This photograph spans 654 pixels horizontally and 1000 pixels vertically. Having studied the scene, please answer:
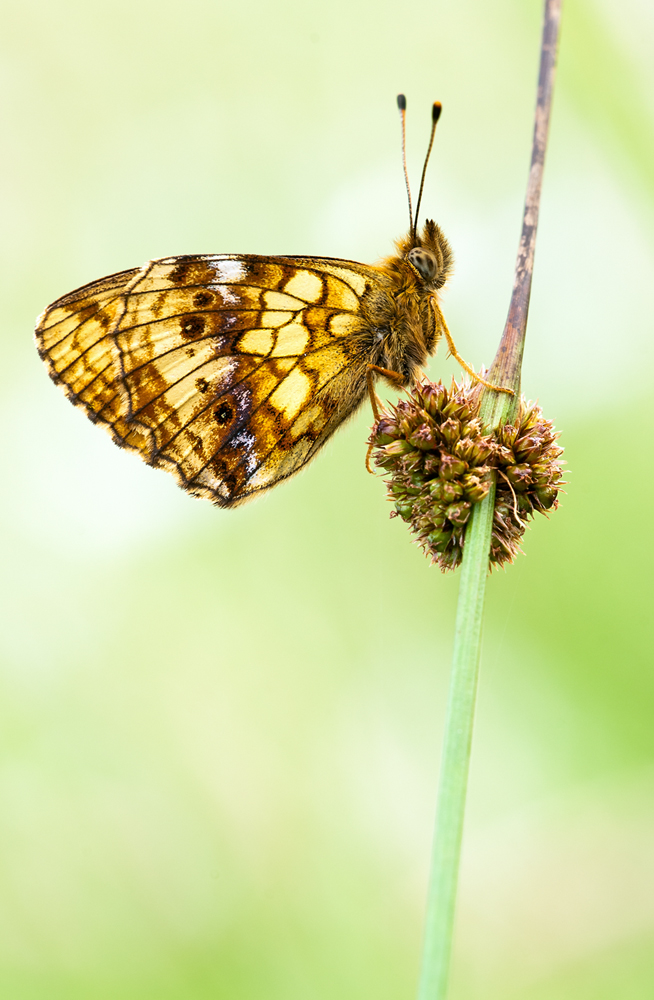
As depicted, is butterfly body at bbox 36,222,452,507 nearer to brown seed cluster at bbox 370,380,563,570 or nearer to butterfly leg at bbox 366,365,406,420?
butterfly leg at bbox 366,365,406,420

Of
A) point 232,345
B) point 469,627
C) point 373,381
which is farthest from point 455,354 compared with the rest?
point 469,627

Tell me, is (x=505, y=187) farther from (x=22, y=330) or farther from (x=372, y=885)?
(x=372, y=885)

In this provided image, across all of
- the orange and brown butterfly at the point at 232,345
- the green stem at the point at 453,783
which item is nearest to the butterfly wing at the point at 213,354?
the orange and brown butterfly at the point at 232,345

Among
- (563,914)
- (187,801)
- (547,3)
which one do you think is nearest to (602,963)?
(563,914)

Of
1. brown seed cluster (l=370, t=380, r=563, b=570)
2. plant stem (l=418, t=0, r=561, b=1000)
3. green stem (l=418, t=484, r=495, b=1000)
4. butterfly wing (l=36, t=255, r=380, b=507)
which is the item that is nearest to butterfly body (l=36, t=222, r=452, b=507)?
butterfly wing (l=36, t=255, r=380, b=507)

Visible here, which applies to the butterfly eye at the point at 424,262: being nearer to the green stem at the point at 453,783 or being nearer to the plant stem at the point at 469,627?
Answer: the plant stem at the point at 469,627
